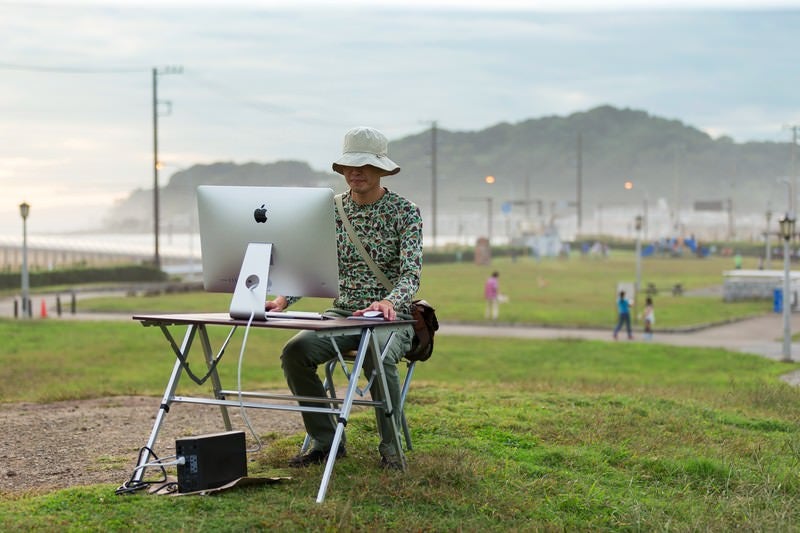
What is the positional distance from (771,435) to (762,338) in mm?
20104

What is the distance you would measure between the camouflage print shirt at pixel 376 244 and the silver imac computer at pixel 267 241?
1.69ft

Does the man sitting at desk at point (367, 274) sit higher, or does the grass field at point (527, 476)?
the man sitting at desk at point (367, 274)

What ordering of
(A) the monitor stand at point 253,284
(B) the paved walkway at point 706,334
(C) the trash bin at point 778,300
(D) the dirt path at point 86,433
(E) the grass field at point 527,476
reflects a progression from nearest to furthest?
(E) the grass field at point 527,476
(A) the monitor stand at point 253,284
(D) the dirt path at point 86,433
(B) the paved walkway at point 706,334
(C) the trash bin at point 778,300

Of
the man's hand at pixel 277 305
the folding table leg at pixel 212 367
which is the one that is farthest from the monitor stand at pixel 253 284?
the folding table leg at pixel 212 367

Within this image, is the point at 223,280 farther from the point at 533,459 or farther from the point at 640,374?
the point at 640,374

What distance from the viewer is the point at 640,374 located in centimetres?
1994

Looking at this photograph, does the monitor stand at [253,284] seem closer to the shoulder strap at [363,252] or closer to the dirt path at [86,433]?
the shoulder strap at [363,252]

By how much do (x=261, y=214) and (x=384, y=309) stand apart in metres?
0.78

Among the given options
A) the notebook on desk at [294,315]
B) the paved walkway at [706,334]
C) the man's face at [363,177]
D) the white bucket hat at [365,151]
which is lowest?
the paved walkway at [706,334]

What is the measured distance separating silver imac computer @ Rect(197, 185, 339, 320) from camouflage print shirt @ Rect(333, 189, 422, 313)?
20.3 inches

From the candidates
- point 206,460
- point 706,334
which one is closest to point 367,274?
point 206,460

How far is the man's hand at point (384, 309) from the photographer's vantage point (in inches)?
221

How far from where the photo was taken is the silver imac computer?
547cm

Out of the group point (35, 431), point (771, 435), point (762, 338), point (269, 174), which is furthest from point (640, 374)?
point (269, 174)
